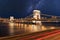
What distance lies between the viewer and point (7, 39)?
585 centimetres

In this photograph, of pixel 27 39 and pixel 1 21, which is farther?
pixel 1 21

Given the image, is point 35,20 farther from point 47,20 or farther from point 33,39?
point 33,39

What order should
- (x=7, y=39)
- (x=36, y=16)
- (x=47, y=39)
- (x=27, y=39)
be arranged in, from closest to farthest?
(x=7, y=39) → (x=27, y=39) → (x=47, y=39) → (x=36, y=16)

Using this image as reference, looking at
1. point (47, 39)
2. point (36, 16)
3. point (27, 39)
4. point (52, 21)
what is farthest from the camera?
point (52, 21)

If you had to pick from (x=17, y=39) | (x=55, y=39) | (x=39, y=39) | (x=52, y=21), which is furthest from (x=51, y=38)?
(x=52, y=21)

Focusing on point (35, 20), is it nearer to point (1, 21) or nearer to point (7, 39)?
point (1, 21)

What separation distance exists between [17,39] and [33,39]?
0.65 meters

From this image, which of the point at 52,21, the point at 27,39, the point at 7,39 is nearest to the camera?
the point at 7,39

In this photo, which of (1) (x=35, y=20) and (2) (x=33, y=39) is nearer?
(2) (x=33, y=39)

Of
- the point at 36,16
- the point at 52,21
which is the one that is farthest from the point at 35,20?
the point at 52,21

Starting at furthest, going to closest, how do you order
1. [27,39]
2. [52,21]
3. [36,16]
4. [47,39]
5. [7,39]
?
[52,21]
[36,16]
[47,39]
[27,39]
[7,39]

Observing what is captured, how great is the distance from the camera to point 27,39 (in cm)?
622

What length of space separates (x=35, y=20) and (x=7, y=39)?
34.0m

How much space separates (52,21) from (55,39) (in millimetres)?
52365
